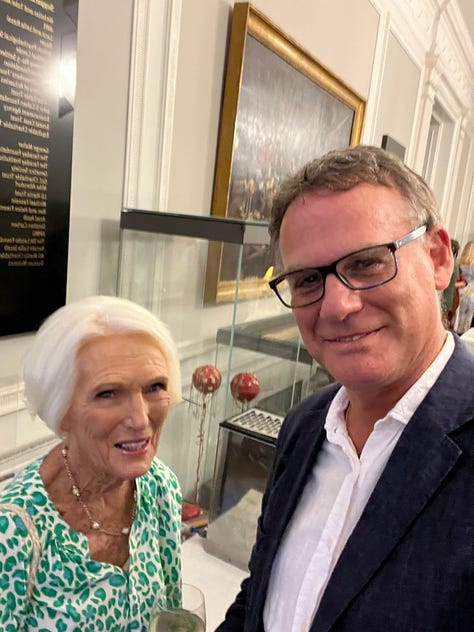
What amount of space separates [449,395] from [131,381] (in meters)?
0.57

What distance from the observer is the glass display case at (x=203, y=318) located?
180 cm

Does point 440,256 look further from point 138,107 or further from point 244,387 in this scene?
point 138,107

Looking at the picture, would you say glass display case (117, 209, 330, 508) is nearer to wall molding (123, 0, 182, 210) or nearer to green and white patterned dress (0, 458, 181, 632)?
wall molding (123, 0, 182, 210)

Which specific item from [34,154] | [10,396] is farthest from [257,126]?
[10,396]

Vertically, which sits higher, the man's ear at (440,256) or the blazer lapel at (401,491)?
the man's ear at (440,256)

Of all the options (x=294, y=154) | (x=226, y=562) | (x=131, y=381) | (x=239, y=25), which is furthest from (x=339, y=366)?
(x=294, y=154)

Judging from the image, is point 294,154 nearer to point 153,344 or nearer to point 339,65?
point 339,65

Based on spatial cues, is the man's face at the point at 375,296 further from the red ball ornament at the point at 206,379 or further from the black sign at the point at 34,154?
the red ball ornament at the point at 206,379

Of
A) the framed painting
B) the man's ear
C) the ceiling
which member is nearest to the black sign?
the framed painting

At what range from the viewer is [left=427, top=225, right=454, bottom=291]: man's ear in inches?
30.6

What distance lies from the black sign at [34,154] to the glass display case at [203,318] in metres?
0.34

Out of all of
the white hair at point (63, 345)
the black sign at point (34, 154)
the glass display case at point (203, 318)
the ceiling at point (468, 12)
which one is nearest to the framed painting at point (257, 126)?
the glass display case at point (203, 318)

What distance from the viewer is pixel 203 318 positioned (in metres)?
2.11

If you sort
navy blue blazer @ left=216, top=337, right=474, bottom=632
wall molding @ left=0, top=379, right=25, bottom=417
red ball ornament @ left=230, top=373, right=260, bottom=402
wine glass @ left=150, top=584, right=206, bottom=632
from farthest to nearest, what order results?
red ball ornament @ left=230, top=373, right=260, bottom=402
wall molding @ left=0, top=379, right=25, bottom=417
wine glass @ left=150, top=584, right=206, bottom=632
navy blue blazer @ left=216, top=337, right=474, bottom=632
